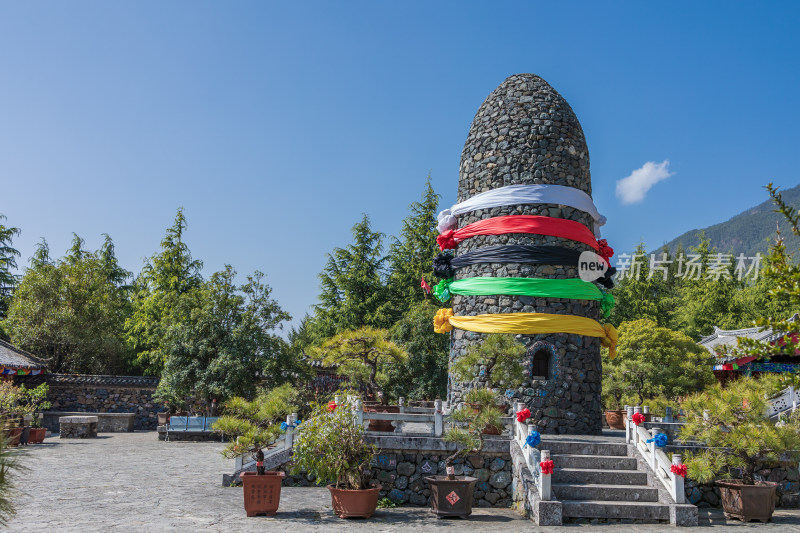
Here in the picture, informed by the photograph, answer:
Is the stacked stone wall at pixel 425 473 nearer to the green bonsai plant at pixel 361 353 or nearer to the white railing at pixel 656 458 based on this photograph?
the white railing at pixel 656 458

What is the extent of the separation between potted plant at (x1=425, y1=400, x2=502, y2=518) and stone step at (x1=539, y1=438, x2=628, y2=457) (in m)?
1.09

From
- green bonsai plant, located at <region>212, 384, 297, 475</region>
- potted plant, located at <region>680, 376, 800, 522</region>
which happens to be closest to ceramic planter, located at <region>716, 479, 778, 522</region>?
potted plant, located at <region>680, 376, 800, 522</region>

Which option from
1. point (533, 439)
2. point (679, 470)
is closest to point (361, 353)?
point (533, 439)

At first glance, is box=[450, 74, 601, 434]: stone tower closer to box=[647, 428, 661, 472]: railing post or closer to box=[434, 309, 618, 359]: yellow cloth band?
box=[434, 309, 618, 359]: yellow cloth band

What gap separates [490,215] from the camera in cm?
1434

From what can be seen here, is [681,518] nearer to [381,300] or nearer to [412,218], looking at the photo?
[381,300]

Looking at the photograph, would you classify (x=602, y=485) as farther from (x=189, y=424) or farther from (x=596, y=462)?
(x=189, y=424)

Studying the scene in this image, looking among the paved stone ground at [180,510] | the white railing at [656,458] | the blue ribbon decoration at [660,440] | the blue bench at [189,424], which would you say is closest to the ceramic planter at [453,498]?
the paved stone ground at [180,510]

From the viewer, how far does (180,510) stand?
915 cm

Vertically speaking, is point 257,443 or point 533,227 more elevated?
point 533,227

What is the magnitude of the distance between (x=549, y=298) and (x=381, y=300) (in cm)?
1923

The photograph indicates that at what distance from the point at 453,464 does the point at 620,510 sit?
281 cm

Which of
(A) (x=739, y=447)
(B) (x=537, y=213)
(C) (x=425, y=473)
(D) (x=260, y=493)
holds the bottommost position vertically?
(D) (x=260, y=493)

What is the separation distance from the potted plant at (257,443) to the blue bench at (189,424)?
1064 centimetres
